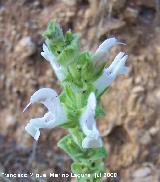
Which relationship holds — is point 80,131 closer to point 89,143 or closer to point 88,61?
point 89,143

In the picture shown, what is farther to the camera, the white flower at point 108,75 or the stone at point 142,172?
the stone at point 142,172

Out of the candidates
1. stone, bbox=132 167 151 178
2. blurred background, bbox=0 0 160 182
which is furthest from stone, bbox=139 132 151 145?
stone, bbox=132 167 151 178

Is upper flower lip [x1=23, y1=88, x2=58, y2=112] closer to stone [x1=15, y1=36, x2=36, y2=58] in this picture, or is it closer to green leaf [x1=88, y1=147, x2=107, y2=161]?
green leaf [x1=88, y1=147, x2=107, y2=161]

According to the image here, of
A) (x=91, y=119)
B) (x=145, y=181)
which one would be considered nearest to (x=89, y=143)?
(x=91, y=119)

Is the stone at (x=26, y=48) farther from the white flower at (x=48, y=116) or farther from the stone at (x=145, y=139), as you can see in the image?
the white flower at (x=48, y=116)

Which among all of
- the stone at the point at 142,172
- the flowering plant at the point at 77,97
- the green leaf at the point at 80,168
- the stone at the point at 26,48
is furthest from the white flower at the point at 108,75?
the stone at the point at 26,48

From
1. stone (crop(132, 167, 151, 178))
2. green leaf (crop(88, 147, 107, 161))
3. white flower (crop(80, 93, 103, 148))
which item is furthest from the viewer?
stone (crop(132, 167, 151, 178))
